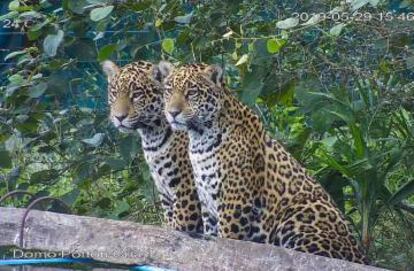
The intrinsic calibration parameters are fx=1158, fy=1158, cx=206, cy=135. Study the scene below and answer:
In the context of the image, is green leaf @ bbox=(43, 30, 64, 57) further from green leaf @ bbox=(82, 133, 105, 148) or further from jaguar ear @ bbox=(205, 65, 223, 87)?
jaguar ear @ bbox=(205, 65, 223, 87)

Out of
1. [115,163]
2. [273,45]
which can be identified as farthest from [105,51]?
[273,45]

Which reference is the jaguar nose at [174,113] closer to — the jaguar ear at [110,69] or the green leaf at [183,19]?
the jaguar ear at [110,69]

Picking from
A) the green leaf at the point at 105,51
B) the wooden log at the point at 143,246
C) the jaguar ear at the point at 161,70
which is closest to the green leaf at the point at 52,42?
the green leaf at the point at 105,51

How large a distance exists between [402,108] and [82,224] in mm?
2555

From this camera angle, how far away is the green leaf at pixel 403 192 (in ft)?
22.5

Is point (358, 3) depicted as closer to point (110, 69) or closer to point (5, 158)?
point (110, 69)

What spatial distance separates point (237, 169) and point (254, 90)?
720 millimetres

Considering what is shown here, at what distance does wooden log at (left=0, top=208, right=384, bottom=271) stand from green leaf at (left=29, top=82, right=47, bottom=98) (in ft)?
5.18

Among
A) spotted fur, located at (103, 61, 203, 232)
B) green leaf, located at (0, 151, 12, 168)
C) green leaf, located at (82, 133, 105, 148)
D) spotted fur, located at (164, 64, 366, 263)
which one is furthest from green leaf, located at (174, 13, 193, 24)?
green leaf, located at (0, 151, 12, 168)

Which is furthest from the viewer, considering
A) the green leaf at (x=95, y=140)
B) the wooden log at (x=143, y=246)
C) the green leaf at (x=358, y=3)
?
the green leaf at (x=95, y=140)

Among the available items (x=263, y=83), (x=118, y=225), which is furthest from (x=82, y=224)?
(x=263, y=83)

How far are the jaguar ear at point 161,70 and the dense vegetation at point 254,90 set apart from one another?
0.14 meters

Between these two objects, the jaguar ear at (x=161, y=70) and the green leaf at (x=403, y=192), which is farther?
the green leaf at (x=403, y=192)

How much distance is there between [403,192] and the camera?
6.89m
